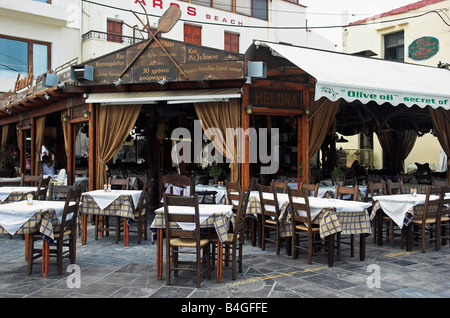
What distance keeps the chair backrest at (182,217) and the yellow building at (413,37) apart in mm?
12235

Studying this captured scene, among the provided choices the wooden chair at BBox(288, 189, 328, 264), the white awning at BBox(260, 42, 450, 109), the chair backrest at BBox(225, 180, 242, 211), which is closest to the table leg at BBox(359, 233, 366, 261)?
the wooden chair at BBox(288, 189, 328, 264)

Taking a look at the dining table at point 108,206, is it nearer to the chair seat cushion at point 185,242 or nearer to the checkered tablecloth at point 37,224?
the checkered tablecloth at point 37,224

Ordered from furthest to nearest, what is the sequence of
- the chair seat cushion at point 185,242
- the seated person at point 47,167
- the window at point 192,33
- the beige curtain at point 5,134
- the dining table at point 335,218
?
1. the window at point 192,33
2. the beige curtain at point 5,134
3. the seated person at point 47,167
4. the dining table at point 335,218
5. the chair seat cushion at point 185,242

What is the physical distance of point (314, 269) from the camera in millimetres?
5133

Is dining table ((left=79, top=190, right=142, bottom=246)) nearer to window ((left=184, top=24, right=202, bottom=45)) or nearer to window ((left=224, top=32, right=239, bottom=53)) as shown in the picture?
window ((left=184, top=24, right=202, bottom=45))

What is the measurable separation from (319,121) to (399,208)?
10.1 ft

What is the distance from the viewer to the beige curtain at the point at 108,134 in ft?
28.8

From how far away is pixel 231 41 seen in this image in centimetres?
2169

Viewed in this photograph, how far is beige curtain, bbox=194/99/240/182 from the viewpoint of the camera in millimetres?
8016

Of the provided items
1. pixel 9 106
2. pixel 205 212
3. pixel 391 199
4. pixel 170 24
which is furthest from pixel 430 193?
pixel 9 106

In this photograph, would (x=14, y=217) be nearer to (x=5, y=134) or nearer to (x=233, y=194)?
(x=233, y=194)

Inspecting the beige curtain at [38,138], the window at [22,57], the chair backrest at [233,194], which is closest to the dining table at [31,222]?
the chair backrest at [233,194]

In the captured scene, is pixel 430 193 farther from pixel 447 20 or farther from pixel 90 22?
pixel 90 22

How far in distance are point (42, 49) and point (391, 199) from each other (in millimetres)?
16025
